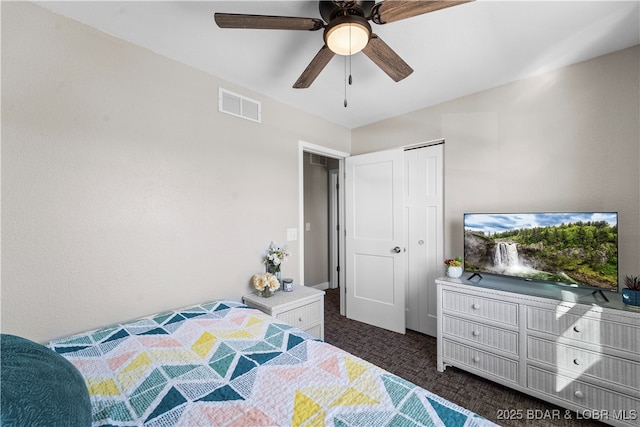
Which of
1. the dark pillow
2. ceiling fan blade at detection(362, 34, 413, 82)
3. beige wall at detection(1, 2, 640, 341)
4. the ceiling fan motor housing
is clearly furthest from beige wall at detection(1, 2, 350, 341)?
ceiling fan blade at detection(362, 34, 413, 82)

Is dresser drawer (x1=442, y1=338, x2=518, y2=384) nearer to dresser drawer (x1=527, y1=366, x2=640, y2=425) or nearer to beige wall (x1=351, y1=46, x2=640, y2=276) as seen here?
dresser drawer (x1=527, y1=366, x2=640, y2=425)

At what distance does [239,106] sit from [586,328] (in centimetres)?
305

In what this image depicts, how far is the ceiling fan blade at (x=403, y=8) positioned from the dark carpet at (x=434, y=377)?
96.2 inches

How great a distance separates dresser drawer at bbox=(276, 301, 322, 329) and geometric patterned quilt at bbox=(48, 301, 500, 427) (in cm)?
62

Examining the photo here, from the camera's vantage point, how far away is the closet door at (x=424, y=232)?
2875 millimetres

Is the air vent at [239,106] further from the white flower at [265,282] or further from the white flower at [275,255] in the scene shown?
the white flower at [265,282]

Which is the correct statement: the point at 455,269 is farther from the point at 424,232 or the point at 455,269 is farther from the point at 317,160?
the point at 317,160

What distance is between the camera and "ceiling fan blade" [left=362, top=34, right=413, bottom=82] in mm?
1442

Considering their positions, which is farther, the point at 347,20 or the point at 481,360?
the point at 481,360

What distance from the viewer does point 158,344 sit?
4.61 feet

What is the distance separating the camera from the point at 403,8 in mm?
1227

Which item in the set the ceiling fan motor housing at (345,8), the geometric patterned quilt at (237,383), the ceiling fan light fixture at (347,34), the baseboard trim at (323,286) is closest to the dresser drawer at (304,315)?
the geometric patterned quilt at (237,383)

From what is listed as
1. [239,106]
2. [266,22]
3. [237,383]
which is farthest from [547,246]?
[239,106]

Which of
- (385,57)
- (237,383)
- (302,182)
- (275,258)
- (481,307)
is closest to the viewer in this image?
(237,383)
